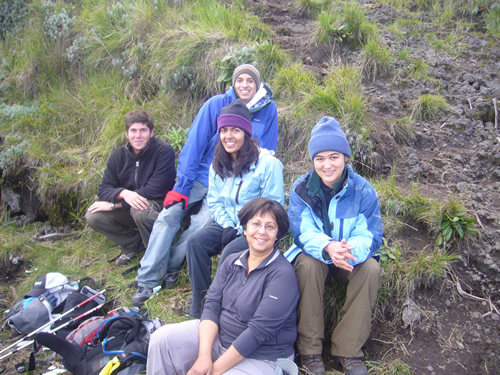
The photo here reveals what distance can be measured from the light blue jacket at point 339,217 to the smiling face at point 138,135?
211 cm

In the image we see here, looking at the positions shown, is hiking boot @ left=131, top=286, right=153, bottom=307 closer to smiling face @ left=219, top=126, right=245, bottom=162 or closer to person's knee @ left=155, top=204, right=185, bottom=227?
person's knee @ left=155, top=204, right=185, bottom=227

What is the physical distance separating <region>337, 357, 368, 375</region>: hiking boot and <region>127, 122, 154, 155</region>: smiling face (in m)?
3.09

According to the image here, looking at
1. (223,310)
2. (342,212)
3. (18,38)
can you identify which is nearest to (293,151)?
(342,212)

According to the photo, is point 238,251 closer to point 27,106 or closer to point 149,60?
point 149,60

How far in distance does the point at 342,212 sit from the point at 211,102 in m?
2.01

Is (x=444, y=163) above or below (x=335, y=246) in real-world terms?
above

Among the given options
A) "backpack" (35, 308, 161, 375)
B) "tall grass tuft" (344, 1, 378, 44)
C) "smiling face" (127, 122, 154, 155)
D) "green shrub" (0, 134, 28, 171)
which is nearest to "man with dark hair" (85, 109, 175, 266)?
"smiling face" (127, 122, 154, 155)

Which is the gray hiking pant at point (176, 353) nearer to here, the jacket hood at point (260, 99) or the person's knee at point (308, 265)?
the person's knee at point (308, 265)

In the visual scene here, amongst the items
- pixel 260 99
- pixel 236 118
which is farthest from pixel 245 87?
pixel 236 118

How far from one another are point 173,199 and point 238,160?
0.99 metres

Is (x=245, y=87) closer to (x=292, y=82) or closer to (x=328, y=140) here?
(x=292, y=82)

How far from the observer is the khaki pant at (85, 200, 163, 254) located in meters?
4.50

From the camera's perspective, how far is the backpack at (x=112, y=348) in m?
3.14

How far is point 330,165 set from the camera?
3111mm
